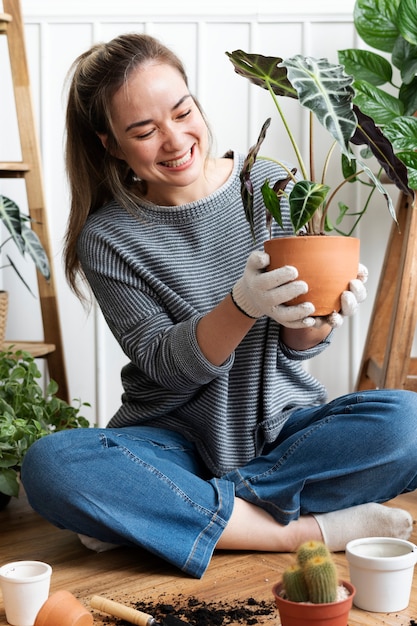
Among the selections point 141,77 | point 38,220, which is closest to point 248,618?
point 141,77

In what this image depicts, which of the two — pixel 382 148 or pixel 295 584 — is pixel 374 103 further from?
pixel 295 584

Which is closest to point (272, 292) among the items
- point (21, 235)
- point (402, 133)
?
point (402, 133)

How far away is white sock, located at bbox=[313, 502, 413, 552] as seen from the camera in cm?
151

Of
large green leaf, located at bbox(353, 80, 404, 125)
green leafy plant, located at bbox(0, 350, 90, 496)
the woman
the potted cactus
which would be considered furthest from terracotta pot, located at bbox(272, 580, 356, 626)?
large green leaf, located at bbox(353, 80, 404, 125)

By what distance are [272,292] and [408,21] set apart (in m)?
1.05

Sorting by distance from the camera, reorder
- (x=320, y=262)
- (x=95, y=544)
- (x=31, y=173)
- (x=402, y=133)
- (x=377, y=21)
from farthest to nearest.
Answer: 1. (x=31, y=173)
2. (x=377, y=21)
3. (x=402, y=133)
4. (x=95, y=544)
5. (x=320, y=262)

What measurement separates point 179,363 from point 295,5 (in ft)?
4.26

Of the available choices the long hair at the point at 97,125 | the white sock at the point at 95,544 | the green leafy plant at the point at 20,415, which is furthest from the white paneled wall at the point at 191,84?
the white sock at the point at 95,544

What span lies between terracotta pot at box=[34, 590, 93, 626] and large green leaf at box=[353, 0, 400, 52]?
5.21 ft

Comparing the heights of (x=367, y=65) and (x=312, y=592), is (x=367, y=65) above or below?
above

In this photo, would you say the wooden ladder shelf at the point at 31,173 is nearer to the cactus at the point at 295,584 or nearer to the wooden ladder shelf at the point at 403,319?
the wooden ladder shelf at the point at 403,319

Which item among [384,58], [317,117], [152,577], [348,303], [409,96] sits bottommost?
[152,577]

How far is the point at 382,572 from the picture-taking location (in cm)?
120

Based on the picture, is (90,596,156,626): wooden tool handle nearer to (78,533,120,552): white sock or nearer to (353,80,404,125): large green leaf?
(78,533,120,552): white sock
